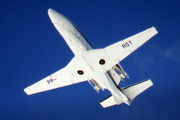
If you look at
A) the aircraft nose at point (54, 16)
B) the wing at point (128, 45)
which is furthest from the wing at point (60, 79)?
the aircraft nose at point (54, 16)

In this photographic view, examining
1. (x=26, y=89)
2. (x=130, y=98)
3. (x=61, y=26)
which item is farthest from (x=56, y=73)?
(x=130, y=98)

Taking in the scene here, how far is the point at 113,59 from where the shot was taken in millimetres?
36781

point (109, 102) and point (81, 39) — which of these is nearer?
point (81, 39)

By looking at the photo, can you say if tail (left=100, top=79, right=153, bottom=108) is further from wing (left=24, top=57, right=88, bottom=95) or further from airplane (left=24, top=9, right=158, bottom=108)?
wing (left=24, top=57, right=88, bottom=95)

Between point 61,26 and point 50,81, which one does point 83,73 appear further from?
point 61,26

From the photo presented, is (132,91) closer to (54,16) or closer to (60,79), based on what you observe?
(60,79)

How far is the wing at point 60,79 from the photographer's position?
39562mm

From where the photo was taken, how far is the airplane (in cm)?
3503

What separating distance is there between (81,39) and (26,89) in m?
17.7

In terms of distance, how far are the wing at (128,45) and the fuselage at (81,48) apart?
251 cm

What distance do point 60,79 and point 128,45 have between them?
16.3 metres

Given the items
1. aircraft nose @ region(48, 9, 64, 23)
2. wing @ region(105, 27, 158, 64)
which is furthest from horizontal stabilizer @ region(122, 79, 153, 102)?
aircraft nose @ region(48, 9, 64, 23)

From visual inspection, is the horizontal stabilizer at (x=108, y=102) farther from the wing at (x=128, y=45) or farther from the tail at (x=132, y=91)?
the wing at (x=128, y=45)

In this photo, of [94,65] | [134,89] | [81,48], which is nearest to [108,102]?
[134,89]
